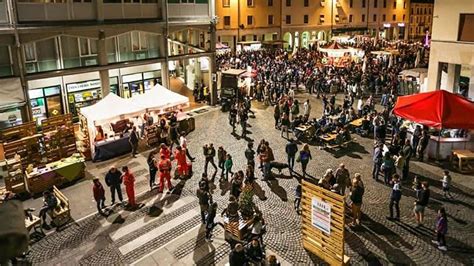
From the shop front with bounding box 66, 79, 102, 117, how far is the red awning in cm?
1711

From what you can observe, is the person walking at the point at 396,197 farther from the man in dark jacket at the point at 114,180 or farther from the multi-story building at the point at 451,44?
the multi-story building at the point at 451,44

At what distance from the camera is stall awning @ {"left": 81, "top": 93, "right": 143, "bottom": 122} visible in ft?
61.7

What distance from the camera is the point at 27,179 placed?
15.3 meters

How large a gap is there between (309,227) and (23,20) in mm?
16843

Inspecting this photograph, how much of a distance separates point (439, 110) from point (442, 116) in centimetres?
35

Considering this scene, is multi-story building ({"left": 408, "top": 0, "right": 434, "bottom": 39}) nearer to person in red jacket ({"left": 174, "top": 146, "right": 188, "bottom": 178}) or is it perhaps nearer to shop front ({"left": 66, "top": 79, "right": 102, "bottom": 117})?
shop front ({"left": 66, "top": 79, "right": 102, "bottom": 117})

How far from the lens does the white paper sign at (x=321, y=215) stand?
399 inches

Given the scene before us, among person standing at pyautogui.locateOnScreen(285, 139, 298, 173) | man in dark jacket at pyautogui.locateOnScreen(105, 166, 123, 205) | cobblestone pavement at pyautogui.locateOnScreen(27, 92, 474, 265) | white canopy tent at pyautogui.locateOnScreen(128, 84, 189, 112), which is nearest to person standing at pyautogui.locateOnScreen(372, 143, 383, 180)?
cobblestone pavement at pyautogui.locateOnScreen(27, 92, 474, 265)

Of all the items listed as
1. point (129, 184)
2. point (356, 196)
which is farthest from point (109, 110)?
point (356, 196)

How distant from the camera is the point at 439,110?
634 inches

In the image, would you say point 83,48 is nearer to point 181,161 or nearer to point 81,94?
point 81,94

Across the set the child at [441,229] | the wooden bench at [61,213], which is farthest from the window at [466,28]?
the wooden bench at [61,213]

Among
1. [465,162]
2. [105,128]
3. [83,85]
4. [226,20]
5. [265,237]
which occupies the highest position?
[226,20]

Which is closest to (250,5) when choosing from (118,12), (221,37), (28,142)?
(221,37)
